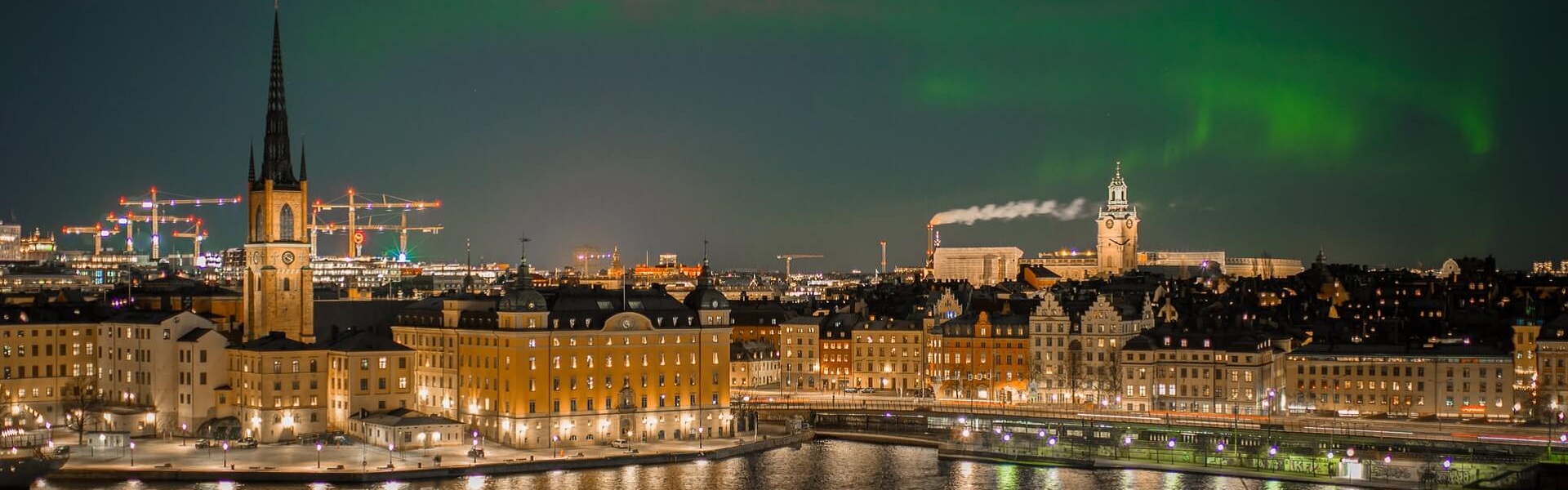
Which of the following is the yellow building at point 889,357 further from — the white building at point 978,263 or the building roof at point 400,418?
the white building at point 978,263

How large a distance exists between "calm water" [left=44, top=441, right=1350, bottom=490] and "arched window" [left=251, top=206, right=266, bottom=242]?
18.6 meters

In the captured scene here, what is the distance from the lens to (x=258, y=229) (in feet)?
241

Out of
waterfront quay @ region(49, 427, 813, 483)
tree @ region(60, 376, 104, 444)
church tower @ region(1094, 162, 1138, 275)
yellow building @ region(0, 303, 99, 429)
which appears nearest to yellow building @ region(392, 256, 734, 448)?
waterfront quay @ region(49, 427, 813, 483)

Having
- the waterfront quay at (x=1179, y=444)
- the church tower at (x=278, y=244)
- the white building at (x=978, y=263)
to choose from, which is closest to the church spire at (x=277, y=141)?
the church tower at (x=278, y=244)

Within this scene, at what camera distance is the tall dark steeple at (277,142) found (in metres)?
73.4

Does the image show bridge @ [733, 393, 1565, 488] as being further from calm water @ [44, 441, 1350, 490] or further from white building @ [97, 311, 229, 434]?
white building @ [97, 311, 229, 434]

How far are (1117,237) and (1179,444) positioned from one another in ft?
342

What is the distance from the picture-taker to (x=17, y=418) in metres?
66.4

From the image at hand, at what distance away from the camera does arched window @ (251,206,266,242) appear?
73.1 metres

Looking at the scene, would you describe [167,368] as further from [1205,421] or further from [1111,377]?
[1205,421]

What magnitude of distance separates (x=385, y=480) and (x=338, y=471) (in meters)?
1.31

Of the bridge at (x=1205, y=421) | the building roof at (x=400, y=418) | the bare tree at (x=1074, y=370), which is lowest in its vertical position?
the bridge at (x=1205, y=421)

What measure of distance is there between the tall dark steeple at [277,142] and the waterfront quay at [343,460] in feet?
42.2

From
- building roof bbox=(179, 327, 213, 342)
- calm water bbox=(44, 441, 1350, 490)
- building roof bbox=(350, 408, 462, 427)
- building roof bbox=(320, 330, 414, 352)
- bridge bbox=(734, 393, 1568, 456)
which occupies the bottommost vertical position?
calm water bbox=(44, 441, 1350, 490)
